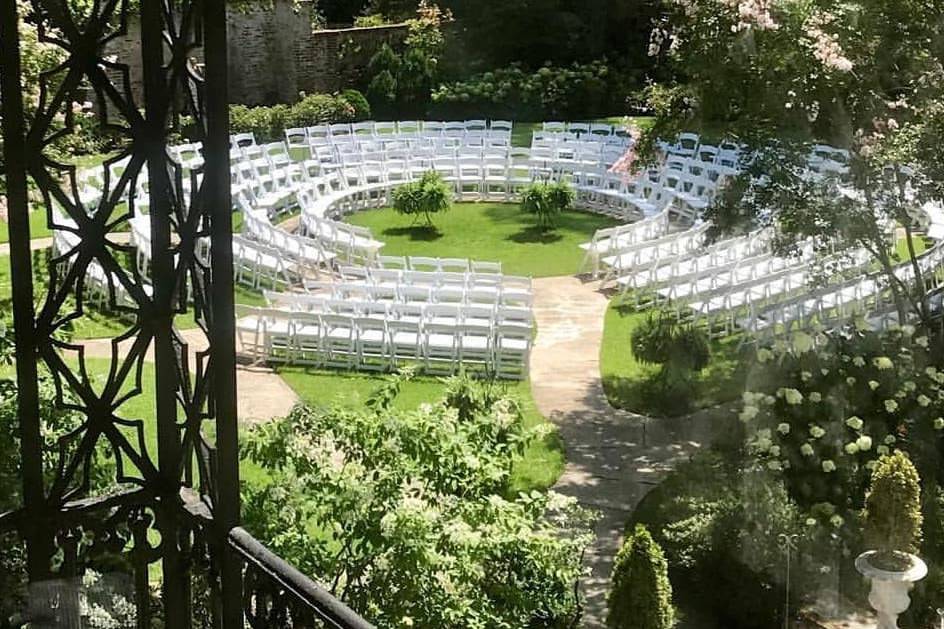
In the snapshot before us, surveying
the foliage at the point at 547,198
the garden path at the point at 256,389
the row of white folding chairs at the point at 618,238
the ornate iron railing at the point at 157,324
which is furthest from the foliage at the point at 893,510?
the foliage at the point at 547,198

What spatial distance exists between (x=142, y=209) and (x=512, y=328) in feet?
18.9

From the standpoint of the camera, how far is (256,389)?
8586mm

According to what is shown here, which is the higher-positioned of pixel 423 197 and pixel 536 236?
pixel 423 197

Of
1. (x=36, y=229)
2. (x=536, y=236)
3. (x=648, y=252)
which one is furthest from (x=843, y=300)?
(x=36, y=229)

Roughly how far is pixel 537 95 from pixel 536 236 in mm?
7933

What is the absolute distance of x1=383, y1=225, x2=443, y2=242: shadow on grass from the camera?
13352 millimetres

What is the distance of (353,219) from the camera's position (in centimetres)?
1438

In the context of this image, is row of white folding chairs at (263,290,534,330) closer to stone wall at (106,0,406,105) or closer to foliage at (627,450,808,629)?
foliage at (627,450,808,629)

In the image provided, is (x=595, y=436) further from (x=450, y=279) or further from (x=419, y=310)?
(x=450, y=279)

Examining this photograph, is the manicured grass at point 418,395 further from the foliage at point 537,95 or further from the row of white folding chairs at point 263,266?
the foliage at point 537,95

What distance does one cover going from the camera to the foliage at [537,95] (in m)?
20.8

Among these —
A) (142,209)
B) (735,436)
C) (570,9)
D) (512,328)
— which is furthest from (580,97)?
(735,436)

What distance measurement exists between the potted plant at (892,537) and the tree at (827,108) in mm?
3318

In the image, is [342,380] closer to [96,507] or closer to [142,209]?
[142,209]
